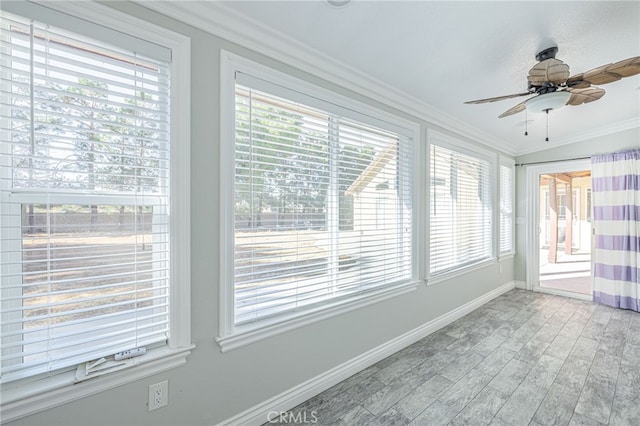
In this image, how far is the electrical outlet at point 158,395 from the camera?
1.39m

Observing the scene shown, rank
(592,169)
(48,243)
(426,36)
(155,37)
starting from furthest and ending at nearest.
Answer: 1. (592,169)
2. (426,36)
3. (155,37)
4. (48,243)

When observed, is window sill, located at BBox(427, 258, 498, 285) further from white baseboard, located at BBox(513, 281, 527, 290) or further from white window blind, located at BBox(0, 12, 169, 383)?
white window blind, located at BBox(0, 12, 169, 383)

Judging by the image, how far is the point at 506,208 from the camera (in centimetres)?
475

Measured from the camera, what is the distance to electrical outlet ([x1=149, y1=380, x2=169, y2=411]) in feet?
4.57

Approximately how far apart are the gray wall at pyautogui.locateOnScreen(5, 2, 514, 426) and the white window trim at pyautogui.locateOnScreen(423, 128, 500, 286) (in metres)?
1.63

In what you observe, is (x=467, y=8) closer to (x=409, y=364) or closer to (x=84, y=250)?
(x=84, y=250)

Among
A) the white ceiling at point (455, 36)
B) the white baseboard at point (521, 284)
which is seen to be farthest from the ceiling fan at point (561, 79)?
the white baseboard at point (521, 284)

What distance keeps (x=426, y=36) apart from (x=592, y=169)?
162 inches

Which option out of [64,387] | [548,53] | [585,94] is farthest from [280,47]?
[585,94]

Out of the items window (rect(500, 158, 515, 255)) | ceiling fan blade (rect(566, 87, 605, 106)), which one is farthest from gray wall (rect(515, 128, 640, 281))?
ceiling fan blade (rect(566, 87, 605, 106))

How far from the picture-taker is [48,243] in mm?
1203

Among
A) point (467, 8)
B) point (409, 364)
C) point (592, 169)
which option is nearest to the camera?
point (467, 8)

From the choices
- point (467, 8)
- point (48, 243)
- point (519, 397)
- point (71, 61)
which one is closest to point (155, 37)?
point (71, 61)

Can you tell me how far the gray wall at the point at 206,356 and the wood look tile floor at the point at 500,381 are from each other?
38 centimetres
